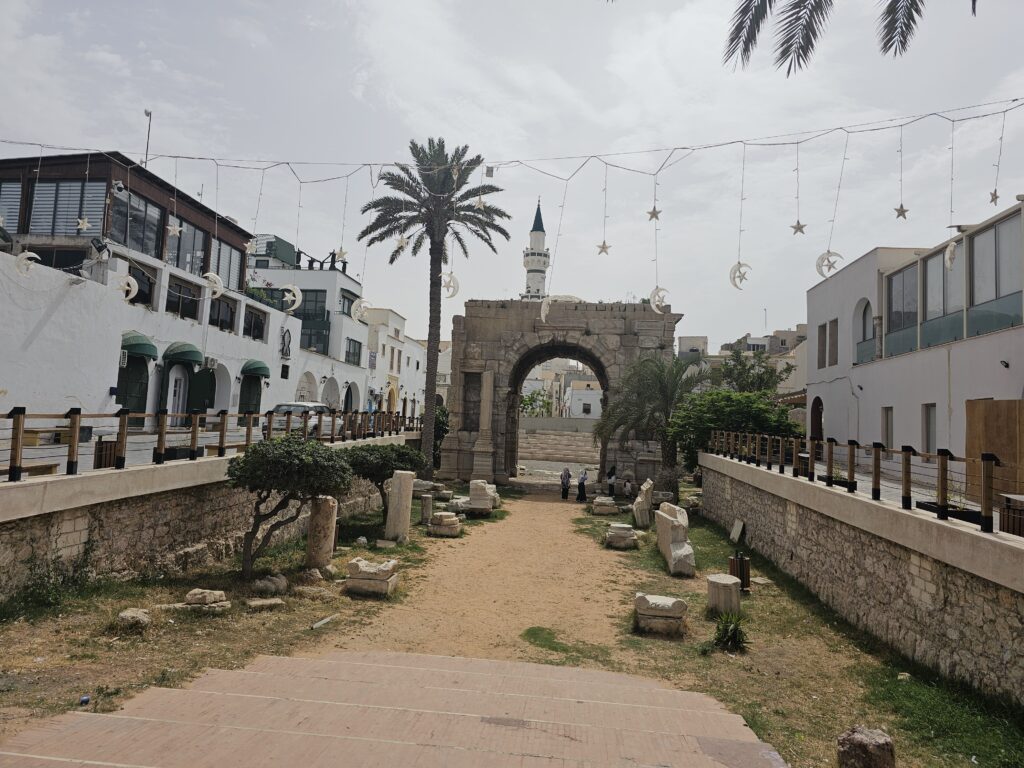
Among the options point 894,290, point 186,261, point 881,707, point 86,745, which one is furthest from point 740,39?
point 186,261

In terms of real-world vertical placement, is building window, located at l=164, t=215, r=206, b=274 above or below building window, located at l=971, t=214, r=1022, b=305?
above

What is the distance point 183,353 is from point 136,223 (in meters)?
4.36

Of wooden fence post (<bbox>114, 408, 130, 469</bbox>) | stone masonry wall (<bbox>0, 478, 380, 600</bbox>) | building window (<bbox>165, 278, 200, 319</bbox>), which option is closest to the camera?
stone masonry wall (<bbox>0, 478, 380, 600</bbox>)

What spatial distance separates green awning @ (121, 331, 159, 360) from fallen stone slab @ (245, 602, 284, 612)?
42.6ft

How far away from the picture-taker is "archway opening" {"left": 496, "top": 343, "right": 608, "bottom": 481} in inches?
1209

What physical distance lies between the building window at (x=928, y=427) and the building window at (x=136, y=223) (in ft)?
72.7

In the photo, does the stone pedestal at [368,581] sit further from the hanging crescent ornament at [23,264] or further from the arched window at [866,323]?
the arched window at [866,323]

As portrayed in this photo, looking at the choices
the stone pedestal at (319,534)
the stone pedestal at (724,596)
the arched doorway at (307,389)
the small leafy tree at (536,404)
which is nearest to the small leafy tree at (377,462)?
the stone pedestal at (319,534)

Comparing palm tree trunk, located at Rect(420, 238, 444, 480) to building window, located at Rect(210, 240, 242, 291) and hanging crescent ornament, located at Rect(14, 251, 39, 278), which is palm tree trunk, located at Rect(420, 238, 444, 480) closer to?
building window, located at Rect(210, 240, 242, 291)

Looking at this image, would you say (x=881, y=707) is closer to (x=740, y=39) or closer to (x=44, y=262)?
(x=740, y=39)

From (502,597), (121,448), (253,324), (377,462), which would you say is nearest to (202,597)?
(121,448)

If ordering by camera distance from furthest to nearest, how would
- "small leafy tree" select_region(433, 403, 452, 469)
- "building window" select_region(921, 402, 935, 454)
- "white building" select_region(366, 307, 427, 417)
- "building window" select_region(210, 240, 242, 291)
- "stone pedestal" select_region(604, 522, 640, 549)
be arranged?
"white building" select_region(366, 307, 427, 417) → "small leafy tree" select_region(433, 403, 452, 469) → "building window" select_region(210, 240, 242, 291) → "stone pedestal" select_region(604, 522, 640, 549) → "building window" select_region(921, 402, 935, 454)

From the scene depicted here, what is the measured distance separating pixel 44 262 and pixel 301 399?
14.4 meters

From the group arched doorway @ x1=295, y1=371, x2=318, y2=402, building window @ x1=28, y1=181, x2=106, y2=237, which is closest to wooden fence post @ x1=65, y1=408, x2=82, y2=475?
building window @ x1=28, y1=181, x2=106, y2=237
